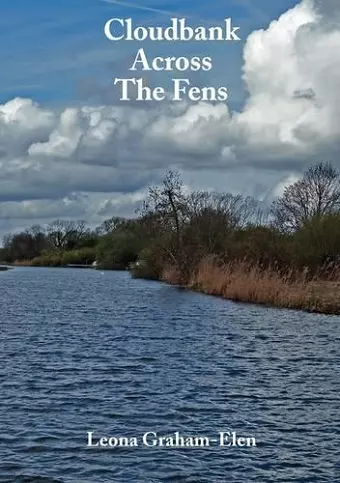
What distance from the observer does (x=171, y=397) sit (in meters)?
11.4

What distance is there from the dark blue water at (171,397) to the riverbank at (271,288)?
9.75 feet

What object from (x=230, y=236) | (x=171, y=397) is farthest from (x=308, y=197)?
(x=171, y=397)

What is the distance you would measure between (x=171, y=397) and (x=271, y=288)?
17.5 meters

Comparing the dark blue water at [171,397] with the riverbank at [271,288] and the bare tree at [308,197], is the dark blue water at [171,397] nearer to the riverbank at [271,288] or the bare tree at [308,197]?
the riverbank at [271,288]

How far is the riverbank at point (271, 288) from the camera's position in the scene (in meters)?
Answer: 25.9

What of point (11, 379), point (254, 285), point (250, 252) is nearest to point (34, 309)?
point (254, 285)

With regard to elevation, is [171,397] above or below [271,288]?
below

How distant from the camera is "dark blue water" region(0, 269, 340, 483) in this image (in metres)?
7.98

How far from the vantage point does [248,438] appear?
9.16 meters

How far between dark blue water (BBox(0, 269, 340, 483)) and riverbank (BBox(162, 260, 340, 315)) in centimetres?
297

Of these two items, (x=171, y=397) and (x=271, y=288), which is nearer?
(x=171, y=397)

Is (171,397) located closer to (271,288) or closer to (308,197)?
(271,288)

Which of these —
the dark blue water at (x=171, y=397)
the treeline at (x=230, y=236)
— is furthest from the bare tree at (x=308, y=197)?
the dark blue water at (x=171, y=397)

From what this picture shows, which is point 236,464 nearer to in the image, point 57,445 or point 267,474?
point 267,474
